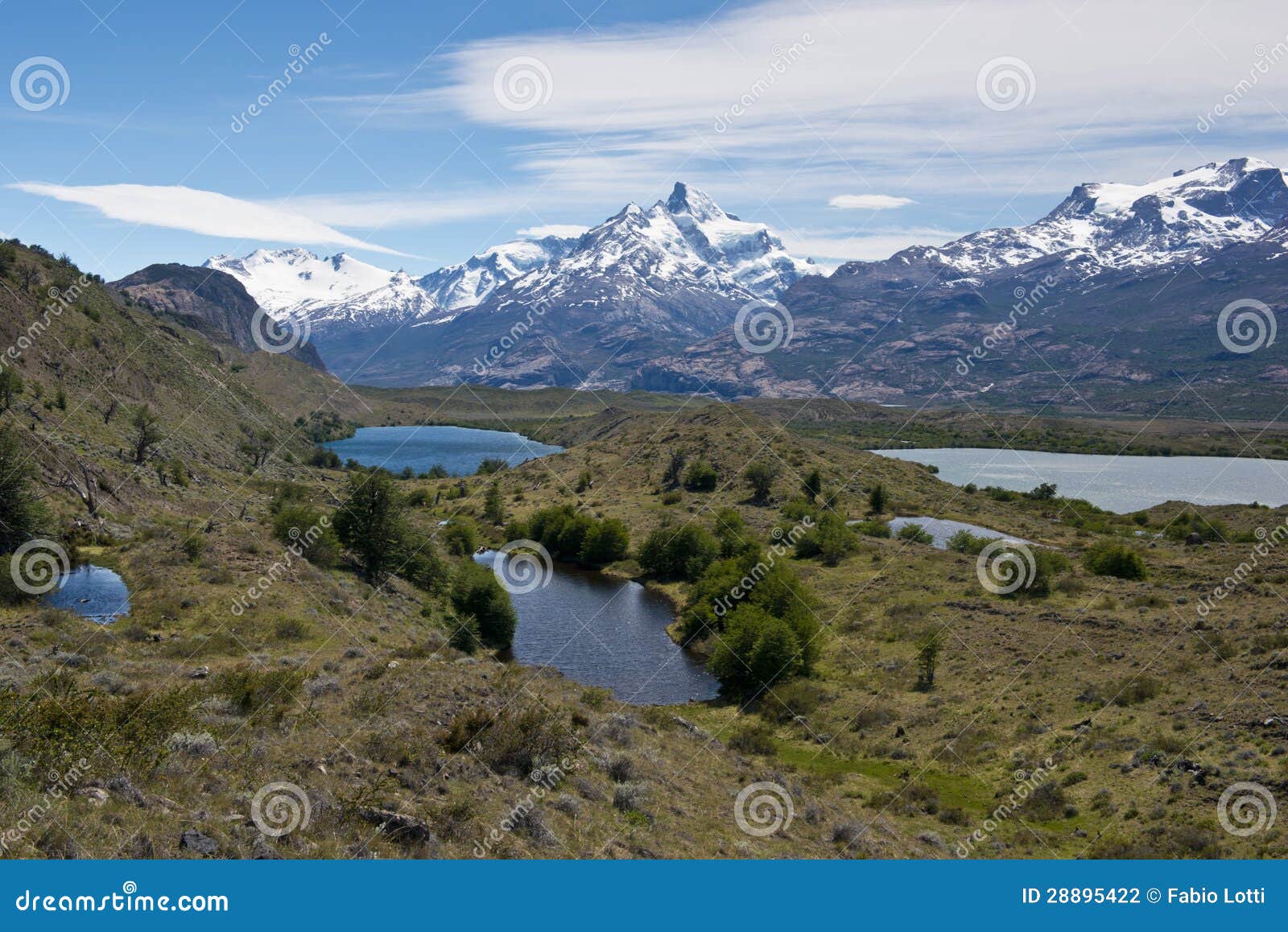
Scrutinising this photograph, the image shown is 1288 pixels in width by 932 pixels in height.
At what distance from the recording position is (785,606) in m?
61.6

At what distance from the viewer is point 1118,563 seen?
6662 centimetres

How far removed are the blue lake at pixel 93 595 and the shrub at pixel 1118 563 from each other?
67570 millimetres

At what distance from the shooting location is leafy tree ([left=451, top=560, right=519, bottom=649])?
6000 centimetres

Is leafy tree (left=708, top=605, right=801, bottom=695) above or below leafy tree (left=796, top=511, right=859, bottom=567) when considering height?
below

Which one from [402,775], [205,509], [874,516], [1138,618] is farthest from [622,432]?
[402,775]

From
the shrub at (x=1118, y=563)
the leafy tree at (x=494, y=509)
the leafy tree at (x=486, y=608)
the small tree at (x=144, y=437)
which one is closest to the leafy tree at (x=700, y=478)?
the leafy tree at (x=494, y=509)

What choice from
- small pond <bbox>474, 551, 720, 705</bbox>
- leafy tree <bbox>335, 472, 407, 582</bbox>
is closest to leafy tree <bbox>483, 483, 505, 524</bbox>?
small pond <bbox>474, 551, 720, 705</bbox>

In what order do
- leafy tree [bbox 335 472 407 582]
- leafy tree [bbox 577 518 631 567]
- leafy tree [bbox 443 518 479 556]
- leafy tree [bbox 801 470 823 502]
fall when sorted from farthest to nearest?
leafy tree [bbox 801 470 823 502]
leafy tree [bbox 577 518 631 567]
leafy tree [bbox 443 518 479 556]
leafy tree [bbox 335 472 407 582]

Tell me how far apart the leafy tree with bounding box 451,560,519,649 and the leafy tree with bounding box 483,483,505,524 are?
52749 mm

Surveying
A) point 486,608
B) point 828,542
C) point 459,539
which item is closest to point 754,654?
point 486,608

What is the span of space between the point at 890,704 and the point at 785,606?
15.2 m

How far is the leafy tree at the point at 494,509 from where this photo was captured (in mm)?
113500

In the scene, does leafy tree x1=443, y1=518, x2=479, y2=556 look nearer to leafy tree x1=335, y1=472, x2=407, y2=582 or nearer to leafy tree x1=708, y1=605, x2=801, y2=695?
leafy tree x1=335, y1=472, x2=407, y2=582

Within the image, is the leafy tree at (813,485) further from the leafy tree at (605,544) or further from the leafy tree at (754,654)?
the leafy tree at (754,654)
